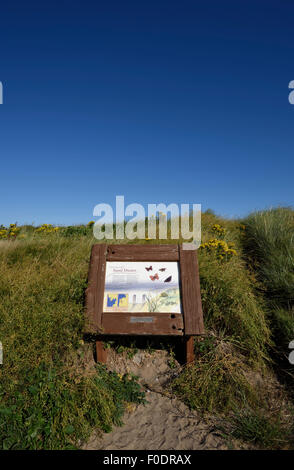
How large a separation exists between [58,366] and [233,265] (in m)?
3.82

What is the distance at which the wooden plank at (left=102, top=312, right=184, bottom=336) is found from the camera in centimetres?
387

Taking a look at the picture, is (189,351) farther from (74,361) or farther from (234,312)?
(74,361)

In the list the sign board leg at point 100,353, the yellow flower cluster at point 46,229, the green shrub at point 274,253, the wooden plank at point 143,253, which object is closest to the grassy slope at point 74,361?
the green shrub at point 274,253

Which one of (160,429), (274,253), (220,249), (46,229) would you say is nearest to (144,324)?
(160,429)

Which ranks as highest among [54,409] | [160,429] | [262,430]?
[54,409]

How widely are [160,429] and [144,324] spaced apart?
1.18 m

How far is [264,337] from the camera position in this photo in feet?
14.7

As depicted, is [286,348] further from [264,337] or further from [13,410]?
[13,410]

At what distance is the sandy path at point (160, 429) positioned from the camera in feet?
10.1

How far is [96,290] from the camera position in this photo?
4.14m

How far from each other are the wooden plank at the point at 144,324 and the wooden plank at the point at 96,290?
13 cm

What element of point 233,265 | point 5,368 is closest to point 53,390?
point 5,368

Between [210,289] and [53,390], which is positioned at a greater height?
[210,289]
